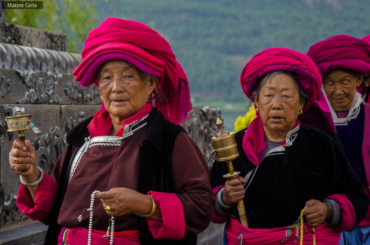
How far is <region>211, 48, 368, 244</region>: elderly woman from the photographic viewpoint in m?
3.35

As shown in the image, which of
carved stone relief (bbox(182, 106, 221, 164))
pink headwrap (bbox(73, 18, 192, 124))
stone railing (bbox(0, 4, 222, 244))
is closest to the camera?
pink headwrap (bbox(73, 18, 192, 124))

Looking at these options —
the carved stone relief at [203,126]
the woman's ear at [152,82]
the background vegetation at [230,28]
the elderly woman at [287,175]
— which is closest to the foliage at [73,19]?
the carved stone relief at [203,126]

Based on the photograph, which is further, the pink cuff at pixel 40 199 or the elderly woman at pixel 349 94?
the elderly woman at pixel 349 94

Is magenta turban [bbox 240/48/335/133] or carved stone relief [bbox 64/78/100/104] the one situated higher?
carved stone relief [bbox 64/78/100/104]

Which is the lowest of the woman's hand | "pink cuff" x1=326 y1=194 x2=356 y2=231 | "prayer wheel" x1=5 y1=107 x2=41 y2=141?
"pink cuff" x1=326 y1=194 x2=356 y2=231

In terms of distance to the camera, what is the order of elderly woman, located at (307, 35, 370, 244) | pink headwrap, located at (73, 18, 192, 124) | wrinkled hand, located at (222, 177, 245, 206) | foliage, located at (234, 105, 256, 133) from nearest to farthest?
pink headwrap, located at (73, 18, 192, 124) → wrinkled hand, located at (222, 177, 245, 206) → elderly woman, located at (307, 35, 370, 244) → foliage, located at (234, 105, 256, 133)

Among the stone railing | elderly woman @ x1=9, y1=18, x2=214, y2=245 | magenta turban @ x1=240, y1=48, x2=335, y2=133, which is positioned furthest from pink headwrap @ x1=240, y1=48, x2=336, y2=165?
the stone railing

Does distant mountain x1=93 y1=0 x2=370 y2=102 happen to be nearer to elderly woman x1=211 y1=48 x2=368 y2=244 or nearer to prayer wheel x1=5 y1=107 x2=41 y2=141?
elderly woman x1=211 y1=48 x2=368 y2=244

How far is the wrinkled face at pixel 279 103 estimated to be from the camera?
136 inches

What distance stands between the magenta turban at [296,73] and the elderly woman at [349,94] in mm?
675

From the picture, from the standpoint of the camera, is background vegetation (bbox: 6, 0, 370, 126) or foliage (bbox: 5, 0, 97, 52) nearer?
foliage (bbox: 5, 0, 97, 52)

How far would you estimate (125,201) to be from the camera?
265cm

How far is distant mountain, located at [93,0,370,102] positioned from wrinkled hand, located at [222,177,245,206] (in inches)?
1143

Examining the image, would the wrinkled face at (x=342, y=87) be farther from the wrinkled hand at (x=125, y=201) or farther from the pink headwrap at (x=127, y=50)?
the wrinkled hand at (x=125, y=201)
